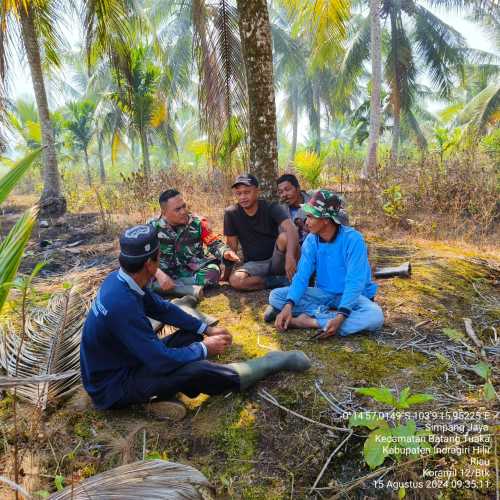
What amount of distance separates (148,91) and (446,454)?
13077mm

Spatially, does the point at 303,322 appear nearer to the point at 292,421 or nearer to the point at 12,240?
the point at 292,421

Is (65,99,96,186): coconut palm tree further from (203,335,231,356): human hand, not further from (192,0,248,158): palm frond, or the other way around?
(203,335,231,356): human hand

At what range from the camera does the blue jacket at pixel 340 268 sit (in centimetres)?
281

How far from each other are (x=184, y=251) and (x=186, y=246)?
6cm

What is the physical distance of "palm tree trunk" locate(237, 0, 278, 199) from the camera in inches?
162

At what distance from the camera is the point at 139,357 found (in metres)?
2.07

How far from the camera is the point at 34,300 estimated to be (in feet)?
11.9

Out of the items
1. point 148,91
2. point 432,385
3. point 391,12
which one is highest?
→ point 391,12

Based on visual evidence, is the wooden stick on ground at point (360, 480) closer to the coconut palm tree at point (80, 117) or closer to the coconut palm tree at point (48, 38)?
the coconut palm tree at point (48, 38)

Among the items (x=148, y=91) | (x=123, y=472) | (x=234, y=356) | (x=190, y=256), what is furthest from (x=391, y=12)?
(x=123, y=472)

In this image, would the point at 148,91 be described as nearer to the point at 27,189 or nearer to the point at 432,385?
the point at 432,385

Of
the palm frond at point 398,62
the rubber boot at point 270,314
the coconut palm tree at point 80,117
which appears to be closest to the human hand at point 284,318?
the rubber boot at point 270,314

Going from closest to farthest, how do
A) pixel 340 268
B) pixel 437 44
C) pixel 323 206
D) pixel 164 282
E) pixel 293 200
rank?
1. pixel 323 206
2. pixel 340 268
3. pixel 164 282
4. pixel 293 200
5. pixel 437 44

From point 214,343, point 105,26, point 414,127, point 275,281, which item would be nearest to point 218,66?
point 105,26
